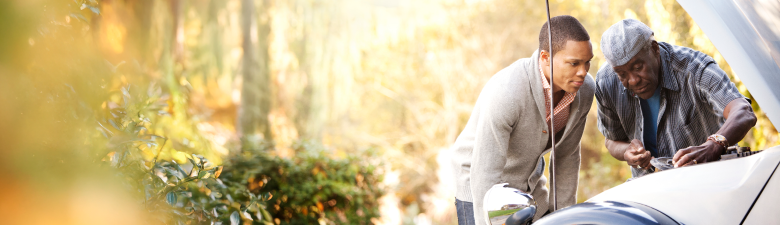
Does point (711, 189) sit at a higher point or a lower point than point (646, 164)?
higher

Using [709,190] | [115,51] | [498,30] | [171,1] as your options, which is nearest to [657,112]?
[709,190]

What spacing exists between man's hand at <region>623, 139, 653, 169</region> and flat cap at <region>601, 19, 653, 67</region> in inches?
12.2

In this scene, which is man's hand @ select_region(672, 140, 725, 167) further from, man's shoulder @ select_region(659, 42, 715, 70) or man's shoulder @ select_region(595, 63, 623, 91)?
man's shoulder @ select_region(595, 63, 623, 91)

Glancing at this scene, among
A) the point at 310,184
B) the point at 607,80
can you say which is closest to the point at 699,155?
the point at 607,80

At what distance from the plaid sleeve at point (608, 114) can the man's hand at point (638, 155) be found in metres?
0.25

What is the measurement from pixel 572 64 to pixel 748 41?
583 millimetres

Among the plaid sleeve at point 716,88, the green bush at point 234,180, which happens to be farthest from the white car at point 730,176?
the green bush at point 234,180

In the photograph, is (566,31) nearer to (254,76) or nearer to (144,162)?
(144,162)

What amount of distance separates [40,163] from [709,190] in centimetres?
201

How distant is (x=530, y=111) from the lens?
198 centimetres

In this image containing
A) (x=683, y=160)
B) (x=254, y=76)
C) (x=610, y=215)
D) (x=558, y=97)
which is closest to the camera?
(x=610, y=215)

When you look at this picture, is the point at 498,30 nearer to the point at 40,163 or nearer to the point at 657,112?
the point at 657,112

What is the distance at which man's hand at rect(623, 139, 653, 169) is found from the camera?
6.30ft

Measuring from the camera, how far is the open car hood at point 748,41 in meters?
1.30
